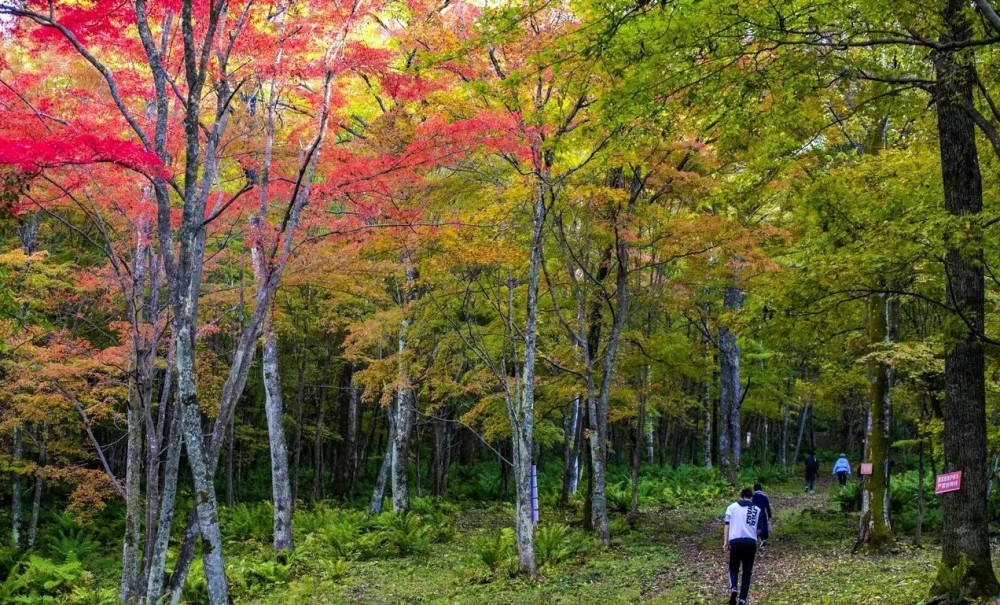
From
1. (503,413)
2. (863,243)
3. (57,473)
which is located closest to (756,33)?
(863,243)

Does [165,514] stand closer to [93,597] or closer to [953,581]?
[93,597]

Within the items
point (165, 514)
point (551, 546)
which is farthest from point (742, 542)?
point (165, 514)

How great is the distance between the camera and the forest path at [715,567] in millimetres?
9320

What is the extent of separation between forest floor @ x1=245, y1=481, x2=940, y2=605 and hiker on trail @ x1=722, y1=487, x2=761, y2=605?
1.51 feet

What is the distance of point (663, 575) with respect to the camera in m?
10.8

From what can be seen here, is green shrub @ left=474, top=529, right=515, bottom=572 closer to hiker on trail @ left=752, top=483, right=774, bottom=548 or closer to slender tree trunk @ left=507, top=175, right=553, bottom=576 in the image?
slender tree trunk @ left=507, top=175, right=553, bottom=576

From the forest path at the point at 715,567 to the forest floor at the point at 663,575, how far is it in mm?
15

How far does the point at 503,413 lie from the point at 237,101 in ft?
29.5

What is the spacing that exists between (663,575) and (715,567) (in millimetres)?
1131

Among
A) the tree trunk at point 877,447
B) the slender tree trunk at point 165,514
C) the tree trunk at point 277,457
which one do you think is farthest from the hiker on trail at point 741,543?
the tree trunk at point 277,457

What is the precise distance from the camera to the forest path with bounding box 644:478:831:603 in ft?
30.6

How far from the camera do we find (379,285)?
1717 centimetres

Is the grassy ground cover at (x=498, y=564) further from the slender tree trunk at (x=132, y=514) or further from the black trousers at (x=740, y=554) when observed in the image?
the slender tree trunk at (x=132, y=514)

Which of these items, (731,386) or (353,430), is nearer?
(353,430)
